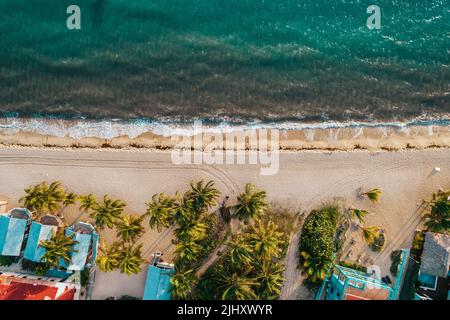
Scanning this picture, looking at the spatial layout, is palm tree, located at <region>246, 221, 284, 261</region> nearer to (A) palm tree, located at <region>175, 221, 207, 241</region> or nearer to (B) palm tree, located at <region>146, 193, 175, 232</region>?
(A) palm tree, located at <region>175, 221, 207, 241</region>

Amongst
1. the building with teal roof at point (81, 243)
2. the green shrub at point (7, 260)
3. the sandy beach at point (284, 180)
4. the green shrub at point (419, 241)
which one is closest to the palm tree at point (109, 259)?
the building with teal roof at point (81, 243)

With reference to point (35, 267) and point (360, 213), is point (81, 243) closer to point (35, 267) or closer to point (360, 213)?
point (35, 267)

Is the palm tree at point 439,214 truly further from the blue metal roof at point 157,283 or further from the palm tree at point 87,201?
the palm tree at point 87,201

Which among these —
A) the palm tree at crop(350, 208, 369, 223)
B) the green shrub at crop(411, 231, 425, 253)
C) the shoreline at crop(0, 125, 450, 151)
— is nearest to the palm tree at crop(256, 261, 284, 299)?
the palm tree at crop(350, 208, 369, 223)

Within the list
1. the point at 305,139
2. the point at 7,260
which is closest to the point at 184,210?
the point at 305,139

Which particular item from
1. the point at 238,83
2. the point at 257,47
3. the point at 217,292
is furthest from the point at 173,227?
the point at 257,47
